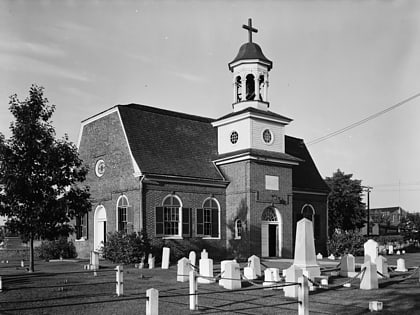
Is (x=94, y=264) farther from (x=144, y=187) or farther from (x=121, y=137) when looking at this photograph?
(x=121, y=137)

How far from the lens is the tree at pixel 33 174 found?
65.4ft

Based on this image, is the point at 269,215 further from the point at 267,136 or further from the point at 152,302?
the point at 152,302

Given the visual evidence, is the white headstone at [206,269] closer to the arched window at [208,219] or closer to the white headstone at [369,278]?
the white headstone at [369,278]

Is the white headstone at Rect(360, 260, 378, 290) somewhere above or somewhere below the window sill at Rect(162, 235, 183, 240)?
below

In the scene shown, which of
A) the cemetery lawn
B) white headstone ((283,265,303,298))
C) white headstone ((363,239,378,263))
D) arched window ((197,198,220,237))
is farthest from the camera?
arched window ((197,198,220,237))

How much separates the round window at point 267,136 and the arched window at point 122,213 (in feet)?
30.2

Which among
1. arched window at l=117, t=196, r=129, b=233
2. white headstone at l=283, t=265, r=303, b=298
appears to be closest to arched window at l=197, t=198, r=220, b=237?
arched window at l=117, t=196, r=129, b=233

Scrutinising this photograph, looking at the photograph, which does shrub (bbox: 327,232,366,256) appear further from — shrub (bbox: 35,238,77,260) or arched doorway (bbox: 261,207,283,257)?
shrub (bbox: 35,238,77,260)

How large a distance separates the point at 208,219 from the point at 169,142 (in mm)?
5068

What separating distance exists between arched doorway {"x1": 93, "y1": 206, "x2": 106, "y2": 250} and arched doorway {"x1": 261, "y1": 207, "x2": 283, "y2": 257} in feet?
30.7

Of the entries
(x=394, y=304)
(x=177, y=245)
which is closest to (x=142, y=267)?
(x=177, y=245)

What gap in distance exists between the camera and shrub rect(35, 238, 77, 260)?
A: 30.0 metres

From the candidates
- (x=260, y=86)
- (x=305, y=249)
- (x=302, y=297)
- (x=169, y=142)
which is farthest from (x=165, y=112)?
(x=302, y=297)

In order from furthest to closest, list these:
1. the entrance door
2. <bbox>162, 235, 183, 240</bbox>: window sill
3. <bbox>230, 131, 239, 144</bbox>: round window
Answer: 1. <bbox>230, 131, 239, 144</bbox>: round window
2. the entrance door
3. <bbox>162, 235, 183, 240</bbox>: window sill
